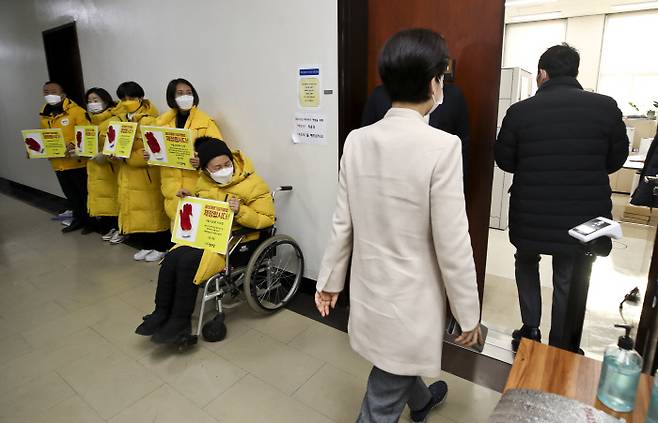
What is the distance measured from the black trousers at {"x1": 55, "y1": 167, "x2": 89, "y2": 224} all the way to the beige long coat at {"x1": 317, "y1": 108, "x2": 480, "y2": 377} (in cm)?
374

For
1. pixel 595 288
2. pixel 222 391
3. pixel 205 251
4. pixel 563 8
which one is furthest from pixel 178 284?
pixel 563 8

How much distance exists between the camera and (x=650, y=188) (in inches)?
76.8

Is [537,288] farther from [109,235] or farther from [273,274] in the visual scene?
[109,235]

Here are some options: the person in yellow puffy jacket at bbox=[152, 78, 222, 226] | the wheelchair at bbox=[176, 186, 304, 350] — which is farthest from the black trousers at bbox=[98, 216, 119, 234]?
the wheelchair at bbox=[176, 186, 304, 350]

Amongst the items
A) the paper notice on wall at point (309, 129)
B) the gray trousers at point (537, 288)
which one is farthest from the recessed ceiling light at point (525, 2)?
the gray trousers at point (537, 288)

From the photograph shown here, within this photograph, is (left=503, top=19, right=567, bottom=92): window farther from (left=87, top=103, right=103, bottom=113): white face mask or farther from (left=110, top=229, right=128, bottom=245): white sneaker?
(left=110, top=229, right=128, bottom=245): white sneaker

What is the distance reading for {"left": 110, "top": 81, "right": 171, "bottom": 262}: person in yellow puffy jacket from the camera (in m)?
3.04

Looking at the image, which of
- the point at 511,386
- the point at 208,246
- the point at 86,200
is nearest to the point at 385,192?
the point at 511,386

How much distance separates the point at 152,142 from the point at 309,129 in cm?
115

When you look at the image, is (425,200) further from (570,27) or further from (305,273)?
(570,27)

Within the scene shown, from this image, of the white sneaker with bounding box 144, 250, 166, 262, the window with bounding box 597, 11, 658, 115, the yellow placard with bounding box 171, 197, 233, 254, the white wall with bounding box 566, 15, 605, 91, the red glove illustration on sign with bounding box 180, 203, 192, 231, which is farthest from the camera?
the white wall with bounding box 566, 15, 605, 91

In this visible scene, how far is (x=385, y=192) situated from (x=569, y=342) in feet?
2.20

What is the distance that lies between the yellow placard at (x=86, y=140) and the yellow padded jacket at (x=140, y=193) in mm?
315

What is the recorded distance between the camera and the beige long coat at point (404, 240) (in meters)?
0.95
